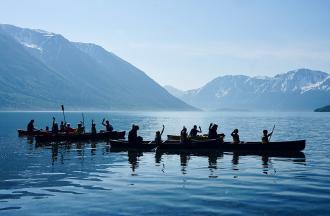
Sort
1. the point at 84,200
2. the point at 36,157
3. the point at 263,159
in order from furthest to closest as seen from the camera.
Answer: the point at 36,157 → the point at 263,159 → the point at 84,200

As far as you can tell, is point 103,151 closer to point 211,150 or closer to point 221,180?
point 211,150

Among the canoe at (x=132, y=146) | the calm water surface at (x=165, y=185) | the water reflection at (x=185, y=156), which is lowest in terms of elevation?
the calm water surface at (x=165, y=185)

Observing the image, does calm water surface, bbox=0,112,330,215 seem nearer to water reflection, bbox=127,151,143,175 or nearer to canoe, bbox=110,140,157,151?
water reflection, bbox=127,151,143,175

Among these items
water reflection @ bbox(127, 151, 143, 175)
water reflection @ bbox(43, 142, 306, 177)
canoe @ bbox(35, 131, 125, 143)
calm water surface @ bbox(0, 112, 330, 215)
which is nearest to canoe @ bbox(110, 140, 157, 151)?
water reflection @ bbox(43, 142, 306, 177)

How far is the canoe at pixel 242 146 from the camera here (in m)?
41.4

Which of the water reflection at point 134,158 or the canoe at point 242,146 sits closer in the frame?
the water reflection at point 134,158

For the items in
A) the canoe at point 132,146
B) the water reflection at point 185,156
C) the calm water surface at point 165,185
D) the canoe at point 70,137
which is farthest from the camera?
the canoe at point 70,137

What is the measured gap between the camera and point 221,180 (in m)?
26.2

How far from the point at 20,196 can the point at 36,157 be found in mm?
18502

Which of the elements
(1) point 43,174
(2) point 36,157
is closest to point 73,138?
(2) point 36,157

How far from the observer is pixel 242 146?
42594 mm

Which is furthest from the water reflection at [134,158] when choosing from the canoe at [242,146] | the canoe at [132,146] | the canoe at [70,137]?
the canoe at [70,137]

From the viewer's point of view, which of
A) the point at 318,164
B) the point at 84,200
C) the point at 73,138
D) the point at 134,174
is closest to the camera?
the point at 84,200

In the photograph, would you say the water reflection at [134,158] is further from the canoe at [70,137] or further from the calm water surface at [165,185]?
the canoe at [70,137]
